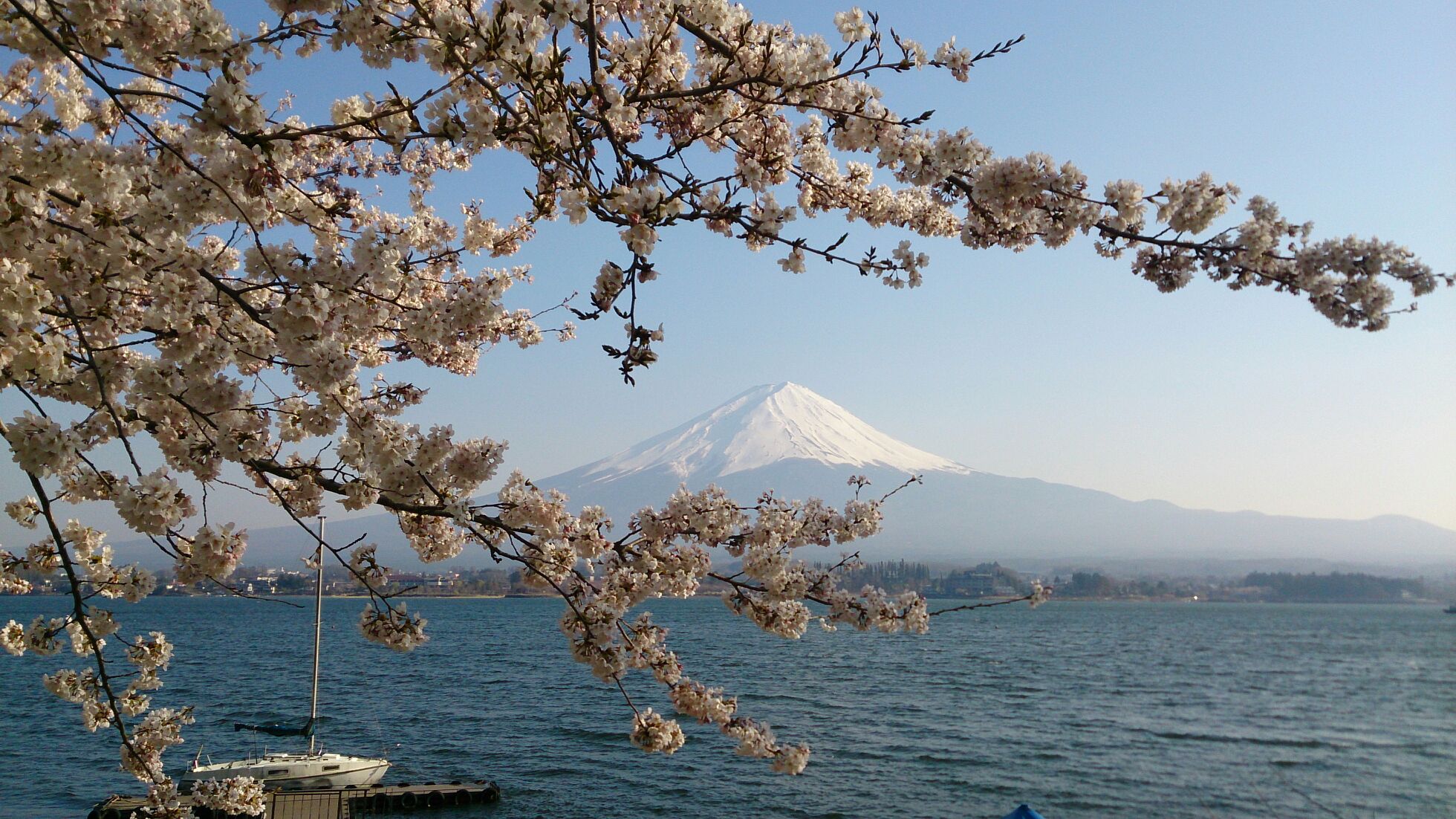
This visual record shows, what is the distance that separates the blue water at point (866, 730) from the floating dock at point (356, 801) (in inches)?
23.5

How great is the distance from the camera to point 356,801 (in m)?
16.9

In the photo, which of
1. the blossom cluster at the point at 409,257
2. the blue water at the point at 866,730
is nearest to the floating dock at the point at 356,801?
the blue water at the point at 866,730

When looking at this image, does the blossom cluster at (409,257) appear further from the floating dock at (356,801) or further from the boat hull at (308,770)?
the boat hull at (308,770)

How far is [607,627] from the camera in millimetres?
3061

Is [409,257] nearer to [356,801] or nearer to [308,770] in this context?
[356,801]

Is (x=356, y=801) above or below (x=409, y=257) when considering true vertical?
below

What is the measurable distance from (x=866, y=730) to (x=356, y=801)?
15.3 metres

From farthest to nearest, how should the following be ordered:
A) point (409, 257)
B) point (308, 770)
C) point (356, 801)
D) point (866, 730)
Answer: point (866, 730) < point (308, 770) < point (356, 801) < point (409, 257)

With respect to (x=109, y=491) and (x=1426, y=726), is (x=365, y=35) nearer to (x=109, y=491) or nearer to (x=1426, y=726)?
(x=109, y=491)

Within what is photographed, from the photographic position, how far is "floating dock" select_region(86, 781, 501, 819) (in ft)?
48.5

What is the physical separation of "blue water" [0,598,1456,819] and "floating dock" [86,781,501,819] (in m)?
0.60

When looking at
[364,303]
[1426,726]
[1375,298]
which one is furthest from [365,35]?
[1426,726]

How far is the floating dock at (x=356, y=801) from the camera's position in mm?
14797

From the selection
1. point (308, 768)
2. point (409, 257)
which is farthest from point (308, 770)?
point (409, 257)
